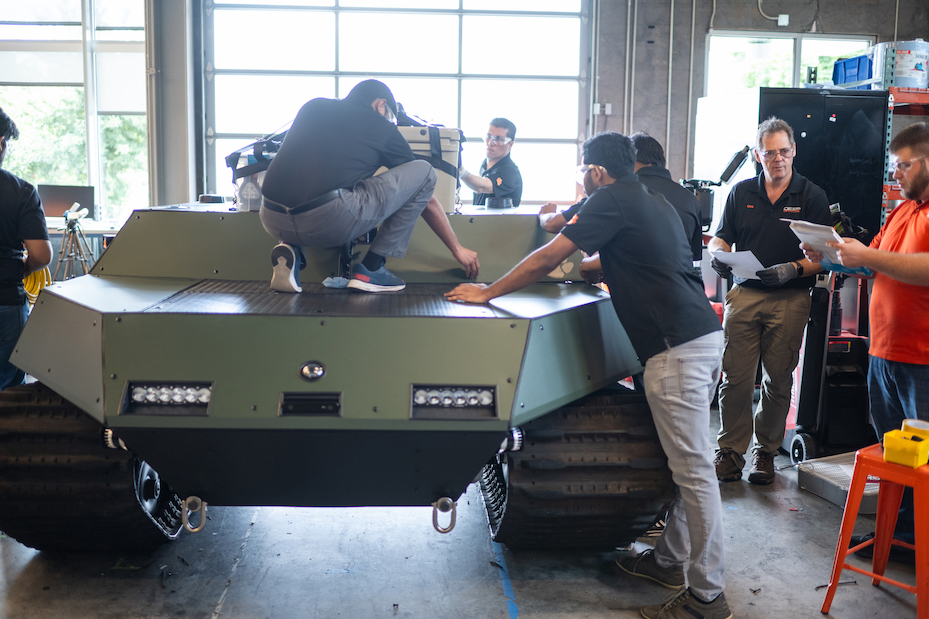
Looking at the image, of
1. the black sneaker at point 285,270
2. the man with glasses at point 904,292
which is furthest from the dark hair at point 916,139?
the black sneaker at point 285,270

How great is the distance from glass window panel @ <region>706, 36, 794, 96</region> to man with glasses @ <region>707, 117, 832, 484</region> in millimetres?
7147

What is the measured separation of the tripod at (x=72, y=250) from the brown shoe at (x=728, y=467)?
726 centimetres

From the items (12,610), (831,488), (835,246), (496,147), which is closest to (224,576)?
(12,610)

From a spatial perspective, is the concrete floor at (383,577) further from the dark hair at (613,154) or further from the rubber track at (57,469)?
the dark hair at (613,154)

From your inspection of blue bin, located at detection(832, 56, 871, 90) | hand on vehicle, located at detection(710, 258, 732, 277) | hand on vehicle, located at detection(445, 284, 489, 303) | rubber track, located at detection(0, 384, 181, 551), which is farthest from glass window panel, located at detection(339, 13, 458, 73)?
rubber track, located at detection(0, 384, 181, 551)

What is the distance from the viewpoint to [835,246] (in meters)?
3.01

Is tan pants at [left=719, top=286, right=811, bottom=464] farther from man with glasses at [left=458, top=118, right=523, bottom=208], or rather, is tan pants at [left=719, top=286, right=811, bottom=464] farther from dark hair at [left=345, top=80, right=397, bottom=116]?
dark hair at [left=345, top=80, right=397, bottom=116]

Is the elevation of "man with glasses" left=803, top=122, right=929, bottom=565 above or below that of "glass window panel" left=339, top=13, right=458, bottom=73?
below

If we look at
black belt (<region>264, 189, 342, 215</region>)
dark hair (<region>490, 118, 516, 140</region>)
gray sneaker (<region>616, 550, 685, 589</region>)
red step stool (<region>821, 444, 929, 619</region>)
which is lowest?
gray sneaker (<region>616, 550, 685, 589</region>)

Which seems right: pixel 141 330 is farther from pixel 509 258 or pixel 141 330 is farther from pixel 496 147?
pixel 496 147

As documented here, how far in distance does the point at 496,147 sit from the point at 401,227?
266cm

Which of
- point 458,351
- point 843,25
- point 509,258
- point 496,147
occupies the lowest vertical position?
point 458,351

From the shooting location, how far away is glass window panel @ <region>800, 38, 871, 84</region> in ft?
35.6

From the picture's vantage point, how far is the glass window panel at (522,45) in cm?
1045
